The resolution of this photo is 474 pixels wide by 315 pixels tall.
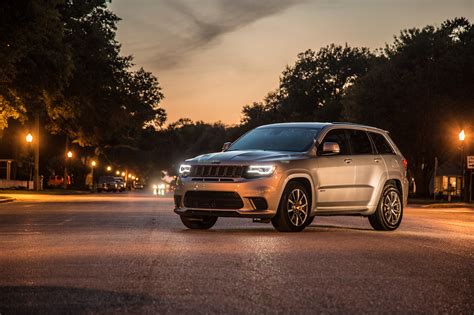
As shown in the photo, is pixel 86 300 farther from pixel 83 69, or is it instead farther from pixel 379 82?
pixel 379 82

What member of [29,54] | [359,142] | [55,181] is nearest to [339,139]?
[359,142]

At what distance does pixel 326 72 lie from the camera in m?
109

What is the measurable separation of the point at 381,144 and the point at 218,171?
4.14 meters

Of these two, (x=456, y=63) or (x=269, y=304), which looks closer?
(x=269, y=304)

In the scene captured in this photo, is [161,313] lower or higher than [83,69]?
lower

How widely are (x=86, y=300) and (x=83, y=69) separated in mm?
50392

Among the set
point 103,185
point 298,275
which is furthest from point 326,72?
point 298,275

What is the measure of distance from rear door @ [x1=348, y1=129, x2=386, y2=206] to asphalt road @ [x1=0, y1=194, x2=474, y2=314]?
874 millimetres

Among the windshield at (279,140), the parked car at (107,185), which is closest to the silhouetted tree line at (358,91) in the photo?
the parked car at (107,185)

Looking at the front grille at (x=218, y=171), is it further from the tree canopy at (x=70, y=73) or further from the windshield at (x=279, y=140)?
the tree canopy at (x=70, y=73)

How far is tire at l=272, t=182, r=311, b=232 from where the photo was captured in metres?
15.7

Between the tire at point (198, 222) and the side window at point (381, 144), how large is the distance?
368cm

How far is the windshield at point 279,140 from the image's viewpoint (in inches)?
655

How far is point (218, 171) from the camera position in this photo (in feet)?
51.7
